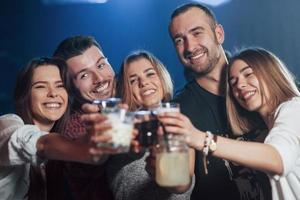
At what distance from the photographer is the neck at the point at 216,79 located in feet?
6.43

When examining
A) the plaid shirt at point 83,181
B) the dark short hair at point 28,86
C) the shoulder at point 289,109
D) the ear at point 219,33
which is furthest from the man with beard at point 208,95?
the dark short hair at point 28,86

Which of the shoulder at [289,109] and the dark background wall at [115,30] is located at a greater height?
the dark background wall at [115,30]

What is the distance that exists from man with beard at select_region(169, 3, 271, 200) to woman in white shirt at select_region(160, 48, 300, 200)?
0.10 m

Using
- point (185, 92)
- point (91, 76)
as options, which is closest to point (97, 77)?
point (91, 76)

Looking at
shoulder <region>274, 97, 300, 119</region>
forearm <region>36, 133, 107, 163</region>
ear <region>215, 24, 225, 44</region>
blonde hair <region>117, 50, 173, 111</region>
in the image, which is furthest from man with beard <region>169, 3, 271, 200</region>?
forearm <region>36, 133, 107, 163</region>

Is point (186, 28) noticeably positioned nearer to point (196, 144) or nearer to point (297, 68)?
point (297, 68)

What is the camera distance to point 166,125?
118 cm

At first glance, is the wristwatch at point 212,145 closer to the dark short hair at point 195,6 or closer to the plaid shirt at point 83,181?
the plaid shirt at point 83,181

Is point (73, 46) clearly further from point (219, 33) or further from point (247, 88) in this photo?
point (247, 88)

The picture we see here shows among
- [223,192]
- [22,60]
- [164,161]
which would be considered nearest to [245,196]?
[223,192]

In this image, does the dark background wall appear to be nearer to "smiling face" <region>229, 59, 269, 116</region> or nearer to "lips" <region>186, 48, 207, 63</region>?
"lips" <region>186, 48, 207, 63</region>

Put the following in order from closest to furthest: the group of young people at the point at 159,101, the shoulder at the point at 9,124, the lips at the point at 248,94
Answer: the shoulder at the point at 9,124 → the group of young people at the point at 159,101 → the lips at the point at 248,94

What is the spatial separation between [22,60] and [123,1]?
0.64 metres

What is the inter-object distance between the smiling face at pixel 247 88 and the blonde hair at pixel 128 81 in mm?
329
